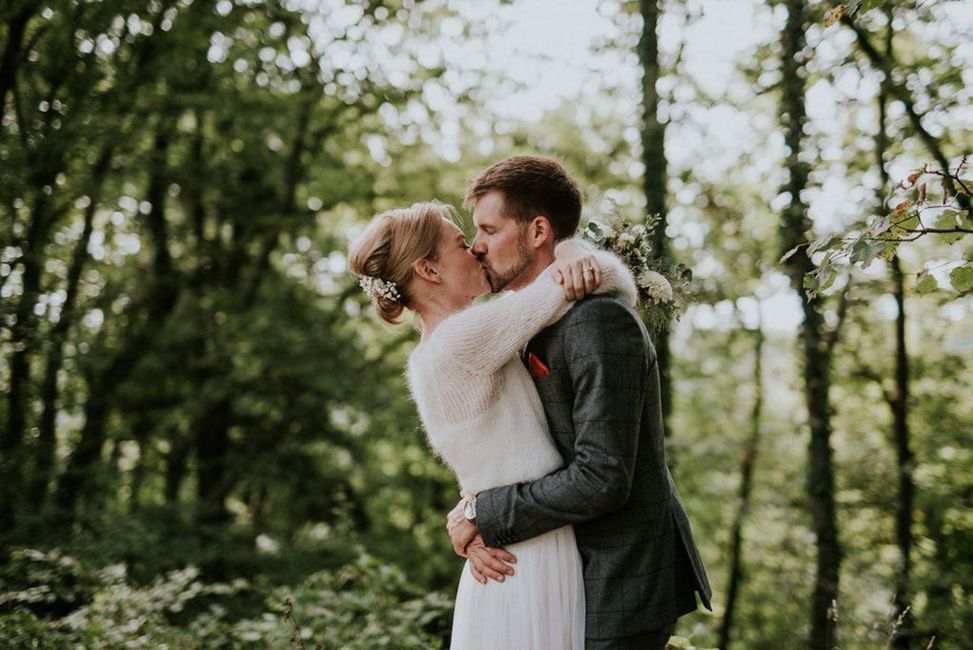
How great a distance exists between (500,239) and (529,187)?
19 cm

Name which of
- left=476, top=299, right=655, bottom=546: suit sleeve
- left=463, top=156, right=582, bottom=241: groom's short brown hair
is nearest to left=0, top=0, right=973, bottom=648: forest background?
left=463, top=156, right=582, bottom=241: groom's short brown hair

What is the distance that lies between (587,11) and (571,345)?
5527 mm

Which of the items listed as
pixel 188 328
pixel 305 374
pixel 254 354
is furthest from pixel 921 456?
pixel 188 328

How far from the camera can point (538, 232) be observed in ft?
8.02

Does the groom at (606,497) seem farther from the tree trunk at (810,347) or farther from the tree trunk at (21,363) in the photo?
the tree trunk at (810,347)

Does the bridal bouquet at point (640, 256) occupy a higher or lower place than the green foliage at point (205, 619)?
higher

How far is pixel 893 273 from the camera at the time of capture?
6926 millimetres

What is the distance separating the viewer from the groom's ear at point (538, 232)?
2.44 m

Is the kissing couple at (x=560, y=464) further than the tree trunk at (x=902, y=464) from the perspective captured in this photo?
No

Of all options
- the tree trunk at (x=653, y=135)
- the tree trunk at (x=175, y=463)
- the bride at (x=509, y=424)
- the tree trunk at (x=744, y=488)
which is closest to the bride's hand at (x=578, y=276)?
the bride at (x=509, y=424)

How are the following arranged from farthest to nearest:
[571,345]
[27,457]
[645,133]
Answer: [645,133], [27,457], [571,345]

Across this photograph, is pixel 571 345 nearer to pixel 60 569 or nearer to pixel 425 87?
pixel 60 569

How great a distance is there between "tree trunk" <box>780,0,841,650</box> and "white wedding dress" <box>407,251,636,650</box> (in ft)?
15.3

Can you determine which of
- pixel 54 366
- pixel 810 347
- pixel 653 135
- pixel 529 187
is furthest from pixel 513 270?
pixel 54 366
